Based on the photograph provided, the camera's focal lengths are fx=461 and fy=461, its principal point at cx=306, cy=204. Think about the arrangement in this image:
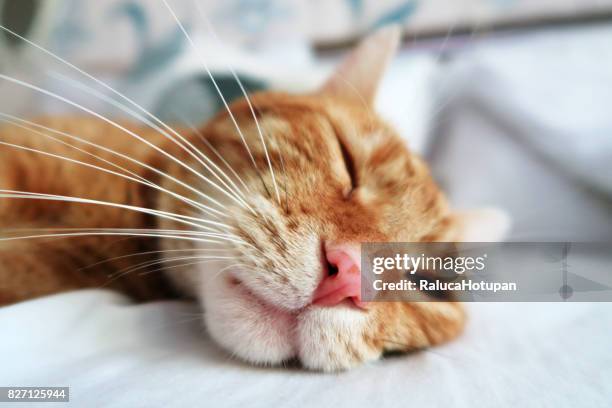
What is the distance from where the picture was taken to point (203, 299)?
33.7 inches

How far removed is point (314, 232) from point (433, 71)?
5.45ft

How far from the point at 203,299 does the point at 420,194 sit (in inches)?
19.0

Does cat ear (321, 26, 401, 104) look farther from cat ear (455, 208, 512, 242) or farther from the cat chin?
the cat chin

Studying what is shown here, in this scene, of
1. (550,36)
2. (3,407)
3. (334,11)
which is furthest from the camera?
(334,11)

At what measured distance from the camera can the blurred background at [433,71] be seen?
5.18 ft

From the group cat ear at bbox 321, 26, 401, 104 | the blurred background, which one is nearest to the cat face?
cat ear at bbox 321, 26, 401, 104

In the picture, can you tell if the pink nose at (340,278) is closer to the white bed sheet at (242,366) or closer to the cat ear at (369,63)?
the white bed sheet at (242,366)

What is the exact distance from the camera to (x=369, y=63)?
3.93 ft

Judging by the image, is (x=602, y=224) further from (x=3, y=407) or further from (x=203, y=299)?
(x=3, y=407)

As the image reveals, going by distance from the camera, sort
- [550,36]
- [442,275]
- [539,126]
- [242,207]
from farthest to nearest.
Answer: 1. [550,36]
2. [539,126]
3. [442,275]
4. [242,207]

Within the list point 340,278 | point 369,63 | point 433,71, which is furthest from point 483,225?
point 433,71

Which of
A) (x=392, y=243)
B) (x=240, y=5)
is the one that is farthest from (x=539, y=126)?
(x=240, y=5)

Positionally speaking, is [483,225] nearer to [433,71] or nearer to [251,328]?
[251,328]

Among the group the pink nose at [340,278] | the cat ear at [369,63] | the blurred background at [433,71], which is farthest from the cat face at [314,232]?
the blurred background at [433,71]
